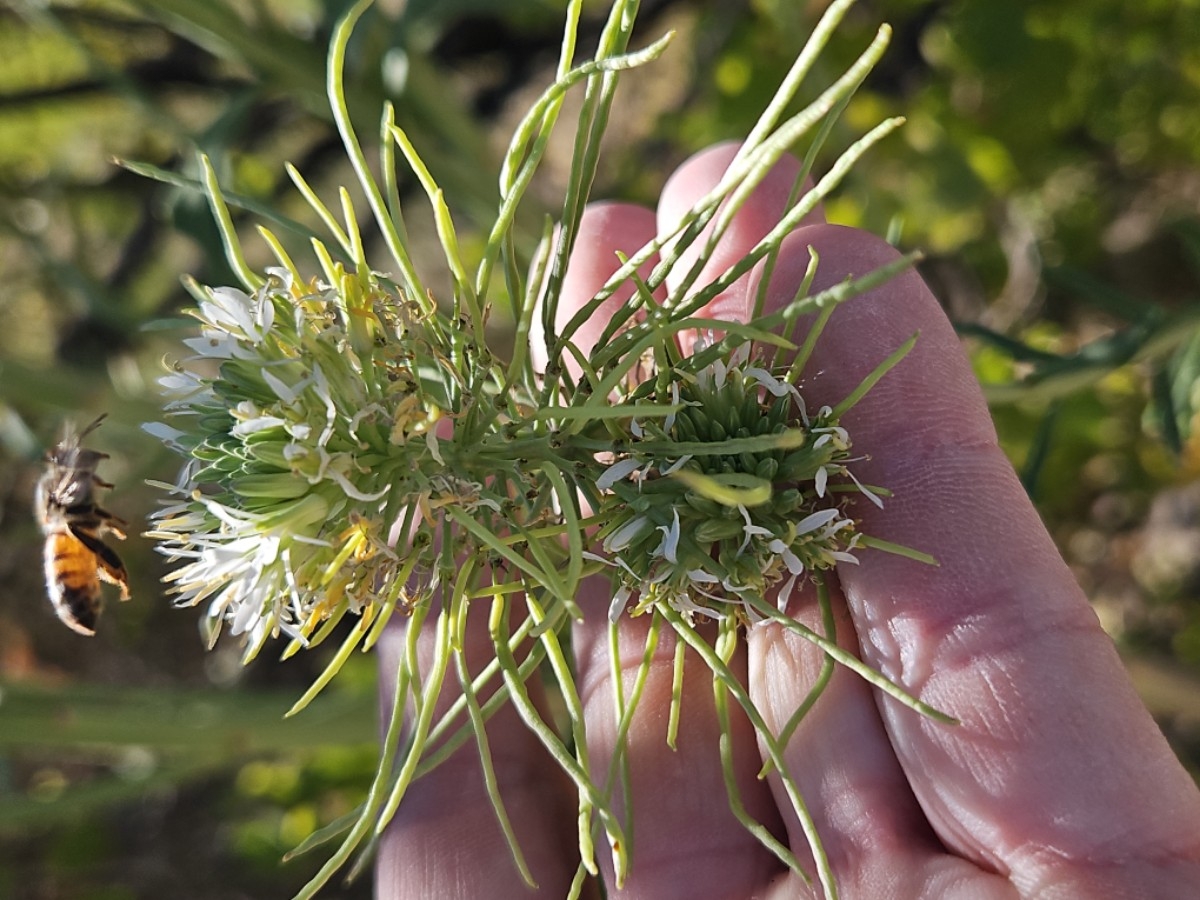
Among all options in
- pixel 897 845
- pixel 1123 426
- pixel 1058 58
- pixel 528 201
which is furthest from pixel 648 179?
pixel 897 845

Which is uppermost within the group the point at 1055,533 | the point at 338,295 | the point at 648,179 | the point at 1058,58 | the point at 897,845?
the point at 648,179

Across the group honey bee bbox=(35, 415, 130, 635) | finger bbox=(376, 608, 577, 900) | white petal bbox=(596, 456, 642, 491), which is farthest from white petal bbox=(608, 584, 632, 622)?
honey bee bbox=(35, 415, 130, 635)

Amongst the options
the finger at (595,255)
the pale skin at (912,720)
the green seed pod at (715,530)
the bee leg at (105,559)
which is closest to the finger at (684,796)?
the pale skin at (912,720)

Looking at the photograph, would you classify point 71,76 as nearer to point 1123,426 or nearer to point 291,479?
point 291,479

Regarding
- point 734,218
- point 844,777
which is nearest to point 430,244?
point 734,218

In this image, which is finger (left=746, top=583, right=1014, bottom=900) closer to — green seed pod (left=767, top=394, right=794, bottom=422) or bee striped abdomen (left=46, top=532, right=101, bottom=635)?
green seed pod (left=767, top=394, right=794, bottom=422)

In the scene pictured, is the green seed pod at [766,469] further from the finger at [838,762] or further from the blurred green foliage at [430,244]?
the blurred green foliage at [430,244]
